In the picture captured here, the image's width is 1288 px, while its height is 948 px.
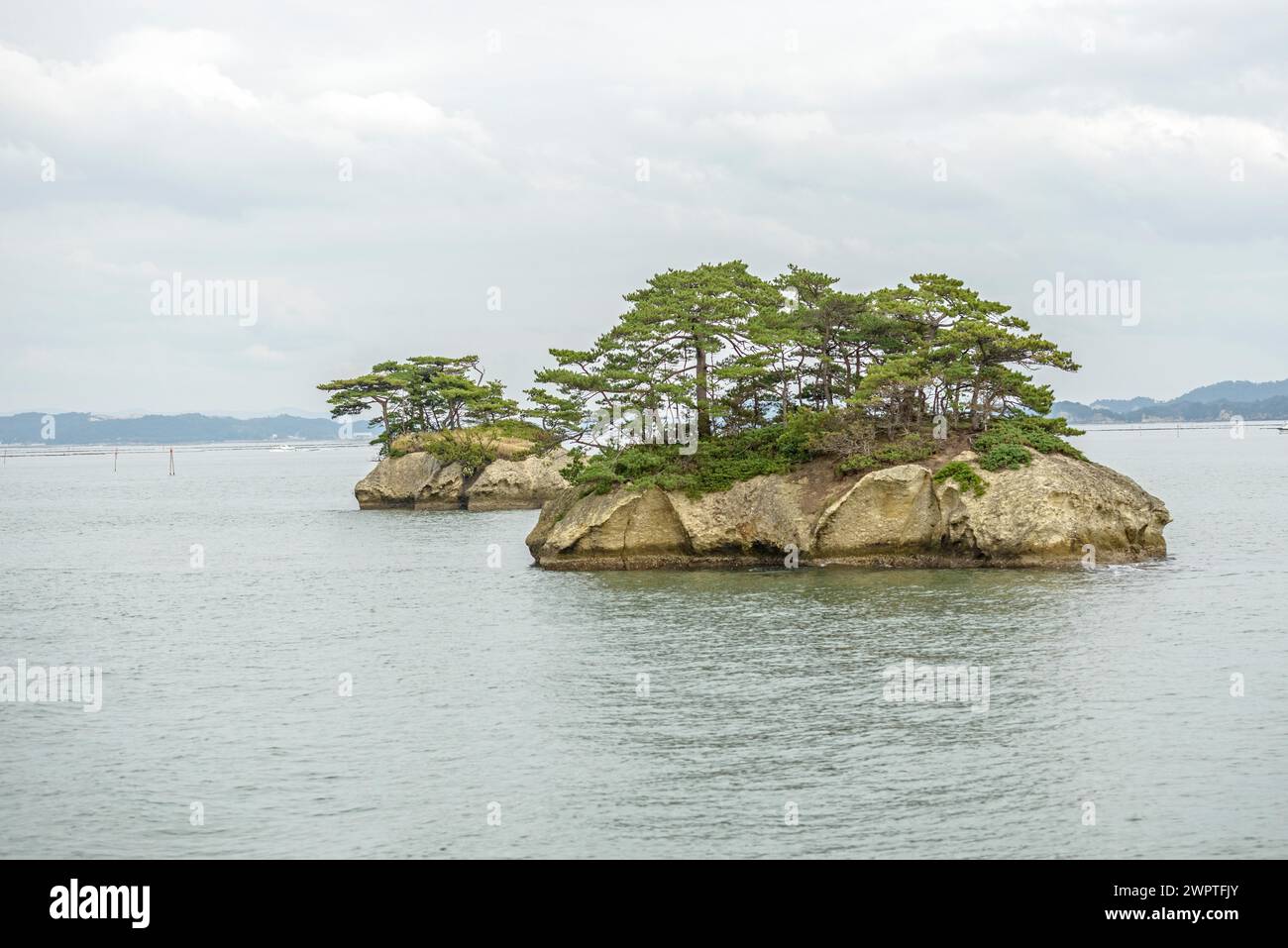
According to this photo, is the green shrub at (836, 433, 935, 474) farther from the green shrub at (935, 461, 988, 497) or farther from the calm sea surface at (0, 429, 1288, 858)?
the calm sea surface at (0, 429, 1288, 858)

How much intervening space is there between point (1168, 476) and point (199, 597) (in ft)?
289

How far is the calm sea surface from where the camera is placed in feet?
58.5

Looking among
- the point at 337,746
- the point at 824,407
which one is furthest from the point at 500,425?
the point at 337,746

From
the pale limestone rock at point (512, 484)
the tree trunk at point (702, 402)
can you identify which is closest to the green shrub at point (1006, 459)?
the tree trunk at point (702, 402)

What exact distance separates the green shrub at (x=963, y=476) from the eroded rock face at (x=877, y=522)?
23 cm

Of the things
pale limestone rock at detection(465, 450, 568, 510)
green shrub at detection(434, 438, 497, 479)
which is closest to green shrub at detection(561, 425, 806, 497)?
pale limestone rock at detection(465, 450, 568, 510)

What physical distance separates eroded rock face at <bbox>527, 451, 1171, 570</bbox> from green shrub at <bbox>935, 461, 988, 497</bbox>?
230 millimetres

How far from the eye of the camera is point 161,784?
20.5 m

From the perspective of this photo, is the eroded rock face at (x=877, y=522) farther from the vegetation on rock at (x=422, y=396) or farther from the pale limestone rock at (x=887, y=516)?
the vegetation on rock at (x=422, y=396)

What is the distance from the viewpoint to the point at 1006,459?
43.3 m

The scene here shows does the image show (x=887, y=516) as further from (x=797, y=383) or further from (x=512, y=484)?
(x=512, y=484)

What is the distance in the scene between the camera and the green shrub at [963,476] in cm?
4281

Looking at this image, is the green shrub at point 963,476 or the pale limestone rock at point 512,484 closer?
the green shrub at point 963,476
